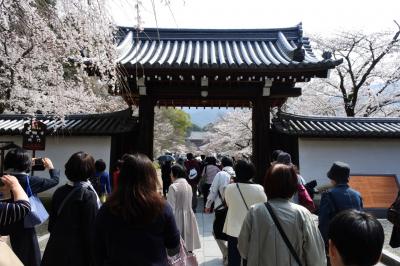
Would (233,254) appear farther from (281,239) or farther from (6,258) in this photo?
(6,258)

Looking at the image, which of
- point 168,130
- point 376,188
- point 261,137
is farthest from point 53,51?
point 168,130

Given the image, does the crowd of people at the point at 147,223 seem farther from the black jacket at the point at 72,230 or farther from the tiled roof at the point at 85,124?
the tiled roof at the point at 85,124

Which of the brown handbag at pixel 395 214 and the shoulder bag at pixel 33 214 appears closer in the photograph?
the shoulder bag at pixel 33 214

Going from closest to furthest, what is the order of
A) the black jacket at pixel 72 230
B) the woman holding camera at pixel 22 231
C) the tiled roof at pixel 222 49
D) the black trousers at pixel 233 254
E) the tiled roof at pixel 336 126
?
the black jacket at pixel 72 230 < the woman holding camera at pixel 22 231 < the black trousers at pixel 233 254 < the tiled roof at pixel 222 49 < the tiled roof at pixel 336 126

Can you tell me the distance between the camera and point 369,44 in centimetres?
1744

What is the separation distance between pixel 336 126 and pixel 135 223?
31.6 feet

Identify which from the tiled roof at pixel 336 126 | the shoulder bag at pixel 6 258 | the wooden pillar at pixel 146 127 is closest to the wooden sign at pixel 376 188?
the tiled roof at pixel 336 126

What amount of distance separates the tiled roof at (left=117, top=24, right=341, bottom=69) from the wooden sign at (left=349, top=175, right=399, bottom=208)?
141 inches

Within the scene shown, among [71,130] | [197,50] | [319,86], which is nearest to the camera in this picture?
[71,130]

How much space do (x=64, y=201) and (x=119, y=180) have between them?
3.12 ft

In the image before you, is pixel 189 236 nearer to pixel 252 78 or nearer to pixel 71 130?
pixel 252 78

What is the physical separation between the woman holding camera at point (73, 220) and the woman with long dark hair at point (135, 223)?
69 cm

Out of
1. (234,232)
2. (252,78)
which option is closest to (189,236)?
(234,232)

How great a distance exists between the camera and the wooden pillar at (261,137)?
9461 mm
